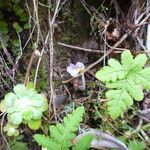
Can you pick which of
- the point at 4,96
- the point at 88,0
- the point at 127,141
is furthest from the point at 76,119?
the point at 88,0

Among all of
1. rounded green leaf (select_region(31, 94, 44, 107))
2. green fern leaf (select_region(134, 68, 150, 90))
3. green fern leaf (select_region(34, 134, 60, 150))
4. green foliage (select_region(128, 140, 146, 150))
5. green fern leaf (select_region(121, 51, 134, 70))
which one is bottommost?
green foliage (select_region(128, 140, 146, 150))

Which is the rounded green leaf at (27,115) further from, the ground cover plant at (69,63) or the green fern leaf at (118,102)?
the green fern leaf at (118,102)

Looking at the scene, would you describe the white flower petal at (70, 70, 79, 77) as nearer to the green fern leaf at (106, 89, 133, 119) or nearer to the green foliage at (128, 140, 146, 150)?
the green fern leaf at (106, 89, 133, 119)

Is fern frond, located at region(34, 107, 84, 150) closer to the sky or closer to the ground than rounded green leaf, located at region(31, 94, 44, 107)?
closer to the ground

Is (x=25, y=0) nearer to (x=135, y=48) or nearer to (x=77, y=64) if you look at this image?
(x=77, y=64)

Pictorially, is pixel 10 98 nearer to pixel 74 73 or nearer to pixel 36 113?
pixel 36 113

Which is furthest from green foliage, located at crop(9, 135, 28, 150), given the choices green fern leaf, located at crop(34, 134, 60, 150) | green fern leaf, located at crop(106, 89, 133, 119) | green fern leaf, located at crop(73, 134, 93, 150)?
green fern leaf, located at crop(106, 89, 133, 119)

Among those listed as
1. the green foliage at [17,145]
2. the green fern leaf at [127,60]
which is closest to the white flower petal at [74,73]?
the green fern leaf at [127,60]
